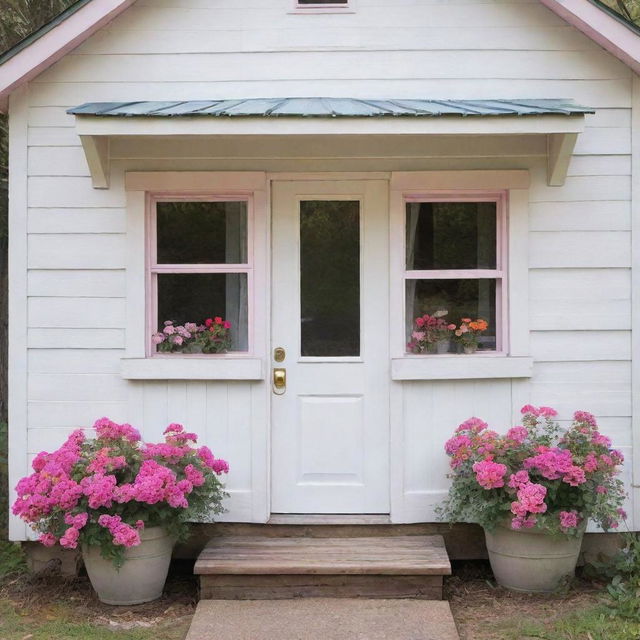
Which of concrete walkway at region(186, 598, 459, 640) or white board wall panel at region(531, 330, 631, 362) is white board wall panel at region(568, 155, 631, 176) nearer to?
white board wall panel at region(531, 330, 631, 362)

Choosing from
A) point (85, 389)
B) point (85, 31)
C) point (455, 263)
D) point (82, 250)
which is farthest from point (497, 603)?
point (85, 31)

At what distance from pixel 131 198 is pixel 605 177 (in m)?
3.07

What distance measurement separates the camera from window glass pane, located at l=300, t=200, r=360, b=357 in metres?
5.21

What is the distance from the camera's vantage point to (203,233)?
5.18 meters

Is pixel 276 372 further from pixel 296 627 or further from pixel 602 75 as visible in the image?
pixel 602 75

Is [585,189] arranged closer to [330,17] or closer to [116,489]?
[330,17]

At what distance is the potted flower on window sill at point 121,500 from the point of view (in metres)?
4.33

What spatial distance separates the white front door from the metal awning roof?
56 centimetres

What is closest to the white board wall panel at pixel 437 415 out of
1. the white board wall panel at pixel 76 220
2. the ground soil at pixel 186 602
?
the ground soil at pixel 186 602

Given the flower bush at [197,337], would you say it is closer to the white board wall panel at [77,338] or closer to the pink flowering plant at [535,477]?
the white board wall panel at [77,338]

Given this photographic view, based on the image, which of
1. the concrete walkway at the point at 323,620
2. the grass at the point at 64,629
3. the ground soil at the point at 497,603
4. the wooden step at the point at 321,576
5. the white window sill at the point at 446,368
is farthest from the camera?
the white window sill at the point at 446,368

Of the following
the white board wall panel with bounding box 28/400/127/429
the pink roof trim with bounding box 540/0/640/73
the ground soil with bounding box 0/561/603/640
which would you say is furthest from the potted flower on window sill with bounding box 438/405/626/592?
the pink roof trim with bounding box 540/0/640/73

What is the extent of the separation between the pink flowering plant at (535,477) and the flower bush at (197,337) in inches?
63.0

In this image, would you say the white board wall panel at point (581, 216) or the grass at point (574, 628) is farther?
the white board wall panel at point (581, 216)
